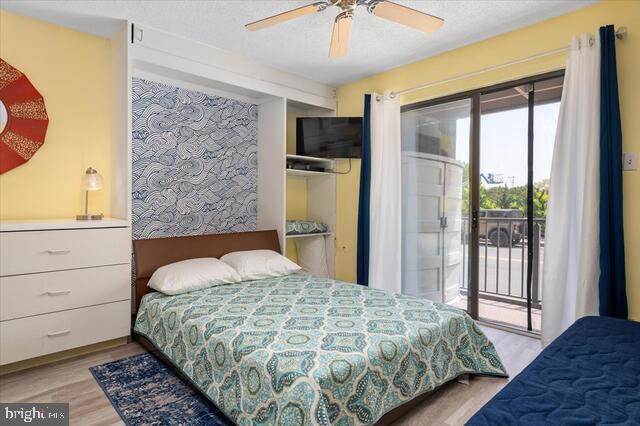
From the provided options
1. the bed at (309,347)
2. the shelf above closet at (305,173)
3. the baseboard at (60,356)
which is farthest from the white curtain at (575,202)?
the baseboard at (60,356)

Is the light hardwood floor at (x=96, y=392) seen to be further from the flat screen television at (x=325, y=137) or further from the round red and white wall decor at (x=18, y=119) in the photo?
the flat screen television at (x=325, y=137)

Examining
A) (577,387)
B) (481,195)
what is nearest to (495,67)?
(481,195)

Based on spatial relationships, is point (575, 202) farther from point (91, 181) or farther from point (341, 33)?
point (91, 181)

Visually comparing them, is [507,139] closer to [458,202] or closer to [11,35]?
[458,202]

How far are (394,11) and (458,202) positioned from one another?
6.00 ft

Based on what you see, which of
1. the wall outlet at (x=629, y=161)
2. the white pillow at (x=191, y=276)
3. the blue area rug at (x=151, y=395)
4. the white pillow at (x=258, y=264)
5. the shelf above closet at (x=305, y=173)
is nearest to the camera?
the blue area rug at (x=151, y=395)

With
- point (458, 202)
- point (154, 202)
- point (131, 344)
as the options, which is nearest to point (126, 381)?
point (131, 344)

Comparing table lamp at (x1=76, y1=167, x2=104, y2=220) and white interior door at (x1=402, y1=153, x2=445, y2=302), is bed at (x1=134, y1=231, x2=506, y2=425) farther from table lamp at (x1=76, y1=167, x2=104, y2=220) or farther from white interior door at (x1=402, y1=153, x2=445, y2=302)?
white interior door at (x1=402, y1=153, x2=445, y2=302)

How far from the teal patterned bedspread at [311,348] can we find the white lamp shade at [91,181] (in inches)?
36.4

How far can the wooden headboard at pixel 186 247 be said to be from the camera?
2.86 metres

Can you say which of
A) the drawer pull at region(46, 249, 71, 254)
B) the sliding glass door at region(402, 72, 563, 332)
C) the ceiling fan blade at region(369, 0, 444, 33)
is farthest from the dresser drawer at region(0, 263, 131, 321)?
the sliding glass door at region(402, 72, 563, 332)

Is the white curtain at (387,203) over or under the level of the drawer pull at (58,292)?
over

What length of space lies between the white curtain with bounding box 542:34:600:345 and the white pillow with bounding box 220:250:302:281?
1991 mm

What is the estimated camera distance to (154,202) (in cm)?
319
